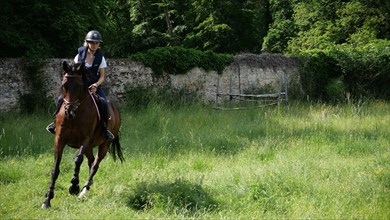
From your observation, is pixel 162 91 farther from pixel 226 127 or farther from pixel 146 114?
pixel 226 127

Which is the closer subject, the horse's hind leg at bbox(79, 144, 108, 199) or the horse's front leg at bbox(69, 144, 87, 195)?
the horse's front leg at bbox(69, 144, 87, 195)

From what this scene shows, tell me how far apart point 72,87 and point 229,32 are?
24.5 m

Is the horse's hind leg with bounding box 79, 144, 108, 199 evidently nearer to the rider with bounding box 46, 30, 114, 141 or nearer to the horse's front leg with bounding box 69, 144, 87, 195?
the horse's front leg with bounding box 69, 144, 87, 195

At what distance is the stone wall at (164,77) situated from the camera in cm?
1249

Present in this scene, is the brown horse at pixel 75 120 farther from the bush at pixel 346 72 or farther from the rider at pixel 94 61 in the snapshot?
the bush at pixel 346 72

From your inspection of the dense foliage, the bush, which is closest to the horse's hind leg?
the dense foliage

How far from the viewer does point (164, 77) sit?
1603cm

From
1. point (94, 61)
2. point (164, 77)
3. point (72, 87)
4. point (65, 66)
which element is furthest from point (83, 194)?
point (164, 77)

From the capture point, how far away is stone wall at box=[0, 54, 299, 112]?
12488mm

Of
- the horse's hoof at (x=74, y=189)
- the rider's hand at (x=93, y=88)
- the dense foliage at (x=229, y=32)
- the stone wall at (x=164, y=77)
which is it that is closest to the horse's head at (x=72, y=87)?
the rider's hand at (x=93, y=88)

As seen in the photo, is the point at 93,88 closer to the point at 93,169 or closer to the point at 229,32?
the point at 93,169

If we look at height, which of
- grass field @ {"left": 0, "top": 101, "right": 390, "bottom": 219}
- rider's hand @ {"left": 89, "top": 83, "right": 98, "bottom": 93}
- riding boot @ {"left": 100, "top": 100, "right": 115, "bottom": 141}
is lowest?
grass field @ {"left": 0, "top": 101, "right": 390, "bottom": 219}

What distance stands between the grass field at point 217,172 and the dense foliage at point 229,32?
4.43m

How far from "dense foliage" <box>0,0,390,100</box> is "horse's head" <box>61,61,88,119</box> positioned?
28.2ft
